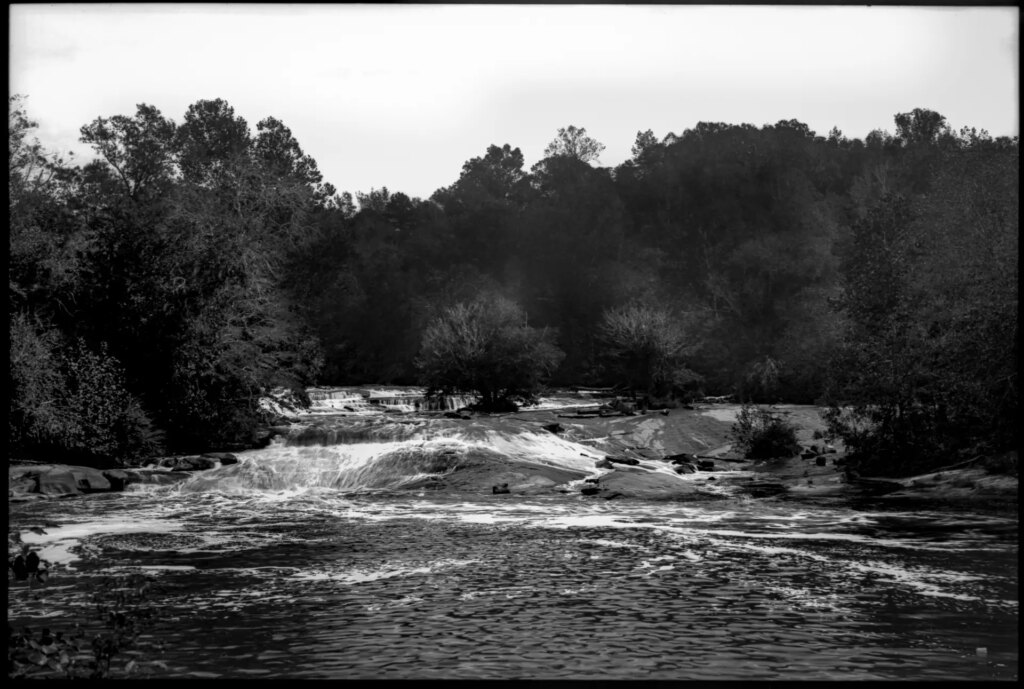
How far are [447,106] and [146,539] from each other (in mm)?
5742

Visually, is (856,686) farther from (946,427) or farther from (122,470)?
(122,470)

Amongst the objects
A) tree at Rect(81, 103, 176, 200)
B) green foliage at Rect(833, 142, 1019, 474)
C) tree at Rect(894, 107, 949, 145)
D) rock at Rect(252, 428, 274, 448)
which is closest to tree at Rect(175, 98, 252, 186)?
tree at Rect(81, 103, 176, 200)

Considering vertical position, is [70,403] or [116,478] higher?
[70,403]

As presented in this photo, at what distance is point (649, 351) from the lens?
28.3 meters

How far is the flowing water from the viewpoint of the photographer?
663 cm

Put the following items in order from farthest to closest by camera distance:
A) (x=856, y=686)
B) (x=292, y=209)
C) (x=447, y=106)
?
(x=292, y=209) < (x=447, y=106) < (x=856, y=686)

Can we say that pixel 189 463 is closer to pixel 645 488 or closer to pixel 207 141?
pixel 645 488

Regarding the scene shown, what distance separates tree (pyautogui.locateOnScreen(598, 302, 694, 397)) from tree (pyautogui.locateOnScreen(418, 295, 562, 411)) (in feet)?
12.1

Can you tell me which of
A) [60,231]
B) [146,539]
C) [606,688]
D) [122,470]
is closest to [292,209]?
[60,231]

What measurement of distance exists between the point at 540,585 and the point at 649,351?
65.4 feet

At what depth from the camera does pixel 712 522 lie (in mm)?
11883

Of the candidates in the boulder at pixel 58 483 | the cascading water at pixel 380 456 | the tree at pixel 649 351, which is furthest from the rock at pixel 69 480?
the tree at pixel 649 351

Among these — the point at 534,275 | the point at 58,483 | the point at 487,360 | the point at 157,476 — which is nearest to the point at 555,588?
the point at 58,483

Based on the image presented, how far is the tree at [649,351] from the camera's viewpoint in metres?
27.9
